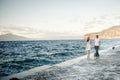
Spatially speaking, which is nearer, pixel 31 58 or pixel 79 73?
pixel 79 73

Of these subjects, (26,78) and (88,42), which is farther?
(88,42)

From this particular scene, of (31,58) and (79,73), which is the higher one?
(79,73)

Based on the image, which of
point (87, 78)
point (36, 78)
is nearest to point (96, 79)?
point (87, 78)

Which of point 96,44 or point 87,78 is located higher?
point 96,44

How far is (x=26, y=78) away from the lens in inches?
294

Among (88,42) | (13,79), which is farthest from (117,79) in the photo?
(88,42)

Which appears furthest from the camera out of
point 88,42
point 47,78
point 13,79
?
point 88,42

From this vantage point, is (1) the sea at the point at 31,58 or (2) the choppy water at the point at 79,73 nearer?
(2) the choppy water at the point at 79,73

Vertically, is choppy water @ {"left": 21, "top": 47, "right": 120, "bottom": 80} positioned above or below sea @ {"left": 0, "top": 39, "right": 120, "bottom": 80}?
above

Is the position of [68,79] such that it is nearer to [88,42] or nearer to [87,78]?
[87,78]

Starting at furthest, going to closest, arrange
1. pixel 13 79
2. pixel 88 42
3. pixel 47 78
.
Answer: pixel 88 42
pixel 47 78
pixel 13 79

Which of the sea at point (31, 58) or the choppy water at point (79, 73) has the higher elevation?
the choppy water at point (79, 73)

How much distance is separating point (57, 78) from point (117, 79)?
2.45m

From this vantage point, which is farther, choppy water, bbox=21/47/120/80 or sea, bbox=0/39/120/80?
sea, bbox=0/39/120/80
